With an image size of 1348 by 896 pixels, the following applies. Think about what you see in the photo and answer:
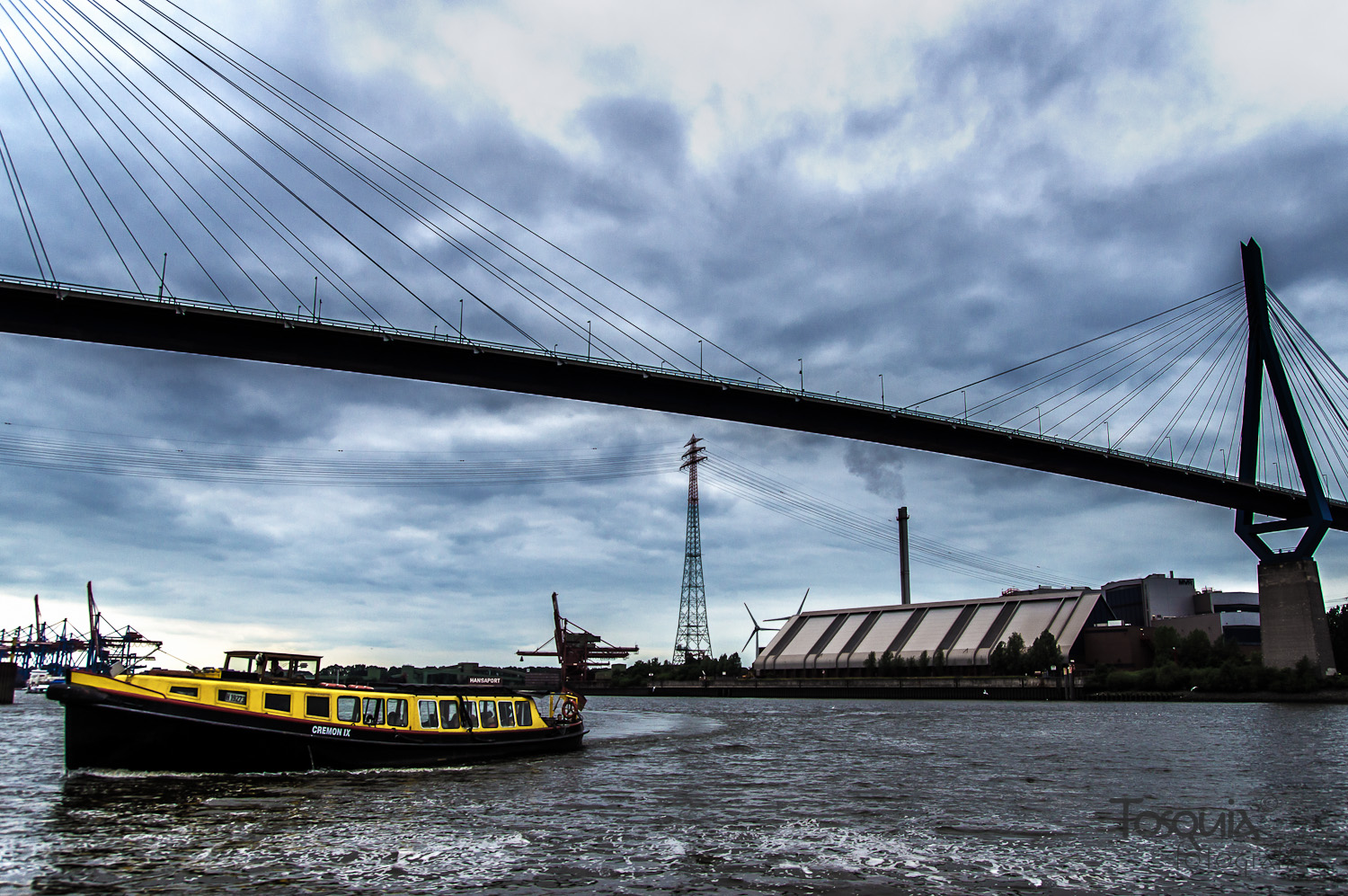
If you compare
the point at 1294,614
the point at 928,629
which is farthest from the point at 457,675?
the point at 1294,614

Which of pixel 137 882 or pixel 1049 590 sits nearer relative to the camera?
pixel 137 882

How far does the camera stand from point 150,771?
27375 mm

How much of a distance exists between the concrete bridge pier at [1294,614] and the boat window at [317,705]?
270ft

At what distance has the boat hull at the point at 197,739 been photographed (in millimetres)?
26797

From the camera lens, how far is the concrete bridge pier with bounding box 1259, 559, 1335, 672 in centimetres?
7956

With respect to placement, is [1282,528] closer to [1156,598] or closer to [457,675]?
[1156,598]

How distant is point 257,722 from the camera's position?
28031 millimetres

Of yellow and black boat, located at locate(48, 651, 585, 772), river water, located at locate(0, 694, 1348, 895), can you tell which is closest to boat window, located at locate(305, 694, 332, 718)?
yellow and black boat, located at locate(48, 651, 585, 772)

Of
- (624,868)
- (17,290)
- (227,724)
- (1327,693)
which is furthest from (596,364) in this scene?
(1327,693)

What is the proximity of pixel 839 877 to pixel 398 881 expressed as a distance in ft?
26.0

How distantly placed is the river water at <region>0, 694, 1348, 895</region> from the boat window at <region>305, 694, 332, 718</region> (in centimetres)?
200

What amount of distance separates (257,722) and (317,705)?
199cm

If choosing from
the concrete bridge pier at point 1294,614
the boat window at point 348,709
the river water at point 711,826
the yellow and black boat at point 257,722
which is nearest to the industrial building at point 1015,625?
the concrete bridge pier at point 1294,614

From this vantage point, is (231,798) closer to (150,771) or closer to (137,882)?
(150,771)
